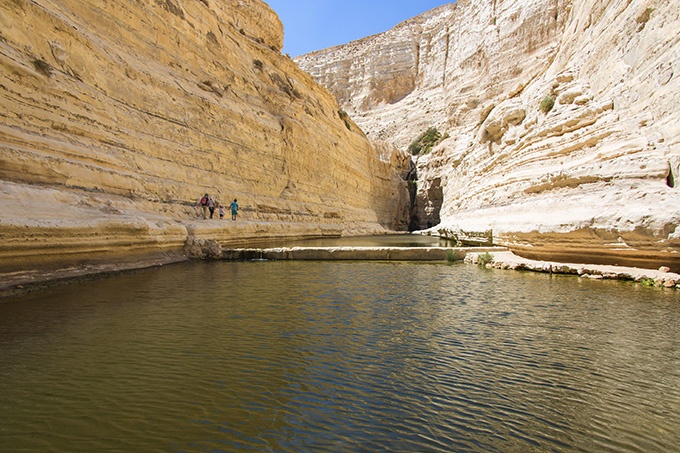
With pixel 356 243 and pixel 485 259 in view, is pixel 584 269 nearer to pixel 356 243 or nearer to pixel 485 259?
pixel 485 259

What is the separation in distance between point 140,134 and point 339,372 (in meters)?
10.6

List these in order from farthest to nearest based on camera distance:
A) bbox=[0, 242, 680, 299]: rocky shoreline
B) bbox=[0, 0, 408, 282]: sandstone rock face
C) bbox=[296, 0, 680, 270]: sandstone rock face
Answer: bbox=[0, 0, 408, 282]: sandstone rock face → bbox=[296, 0, 680, 270]: sandstone rock face → bbox=[0, 242, 680, 299]: rocky shoreline

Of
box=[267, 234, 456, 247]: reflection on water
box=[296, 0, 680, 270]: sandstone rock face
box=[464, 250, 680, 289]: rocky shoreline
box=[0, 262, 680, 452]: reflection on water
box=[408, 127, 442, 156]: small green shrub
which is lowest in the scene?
box=[0, 262, 680, 452]: reflection on water

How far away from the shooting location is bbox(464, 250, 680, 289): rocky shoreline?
6.20 m

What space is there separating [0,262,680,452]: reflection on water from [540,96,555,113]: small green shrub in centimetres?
868

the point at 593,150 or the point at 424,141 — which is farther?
the point at 424,141

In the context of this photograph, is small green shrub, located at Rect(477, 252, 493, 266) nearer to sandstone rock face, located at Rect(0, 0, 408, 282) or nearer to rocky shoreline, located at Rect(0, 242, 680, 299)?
rocky shoreline, located at Rect(0, 242, 680, 299)

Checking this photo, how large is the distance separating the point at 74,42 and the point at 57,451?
11.0 m

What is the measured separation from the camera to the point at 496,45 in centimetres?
3419

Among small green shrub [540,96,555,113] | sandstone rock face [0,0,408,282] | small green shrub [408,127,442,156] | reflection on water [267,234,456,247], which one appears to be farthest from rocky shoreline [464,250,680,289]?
small green shrub [408,127,442,156]

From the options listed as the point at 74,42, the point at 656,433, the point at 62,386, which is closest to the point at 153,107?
the point at 74,42

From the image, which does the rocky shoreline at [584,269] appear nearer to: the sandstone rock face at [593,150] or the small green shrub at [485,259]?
the small green shrub at [485,259]

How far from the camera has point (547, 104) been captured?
40.3 feet

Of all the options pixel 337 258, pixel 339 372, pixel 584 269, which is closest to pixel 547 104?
pixel 584 269
